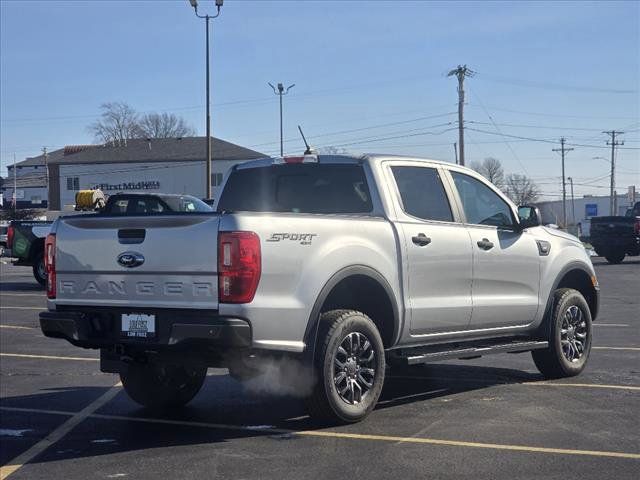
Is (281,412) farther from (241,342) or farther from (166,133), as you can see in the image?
(166,133)

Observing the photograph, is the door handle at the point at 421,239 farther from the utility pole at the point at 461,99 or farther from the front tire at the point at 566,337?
the utility pole at the point at 461,99

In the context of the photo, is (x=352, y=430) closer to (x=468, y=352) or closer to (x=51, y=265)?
(x=468, y=352)

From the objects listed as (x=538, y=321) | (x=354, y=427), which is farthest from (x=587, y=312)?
(x=354, y=427)

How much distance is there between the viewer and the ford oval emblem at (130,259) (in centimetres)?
636

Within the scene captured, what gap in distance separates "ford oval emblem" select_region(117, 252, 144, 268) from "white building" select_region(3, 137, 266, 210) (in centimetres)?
7501

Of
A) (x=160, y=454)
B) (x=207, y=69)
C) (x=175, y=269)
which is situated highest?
(x=207, y=69)

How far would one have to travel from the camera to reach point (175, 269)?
20.3ft

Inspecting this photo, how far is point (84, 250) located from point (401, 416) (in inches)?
107

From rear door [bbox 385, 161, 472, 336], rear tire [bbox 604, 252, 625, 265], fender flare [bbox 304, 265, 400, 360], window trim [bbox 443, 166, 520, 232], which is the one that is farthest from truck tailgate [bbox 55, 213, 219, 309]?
rear tire [bbox 604, 252, 625, 265]

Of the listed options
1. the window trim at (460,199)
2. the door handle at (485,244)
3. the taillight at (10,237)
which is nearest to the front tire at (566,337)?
the window trim at (460,199)

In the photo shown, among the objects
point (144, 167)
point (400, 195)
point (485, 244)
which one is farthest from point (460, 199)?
point (144, 167)

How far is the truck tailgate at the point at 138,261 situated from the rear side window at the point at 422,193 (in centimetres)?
206

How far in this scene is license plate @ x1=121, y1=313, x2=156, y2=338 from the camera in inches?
247

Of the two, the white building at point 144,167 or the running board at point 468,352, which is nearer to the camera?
the running board at point 468,352
